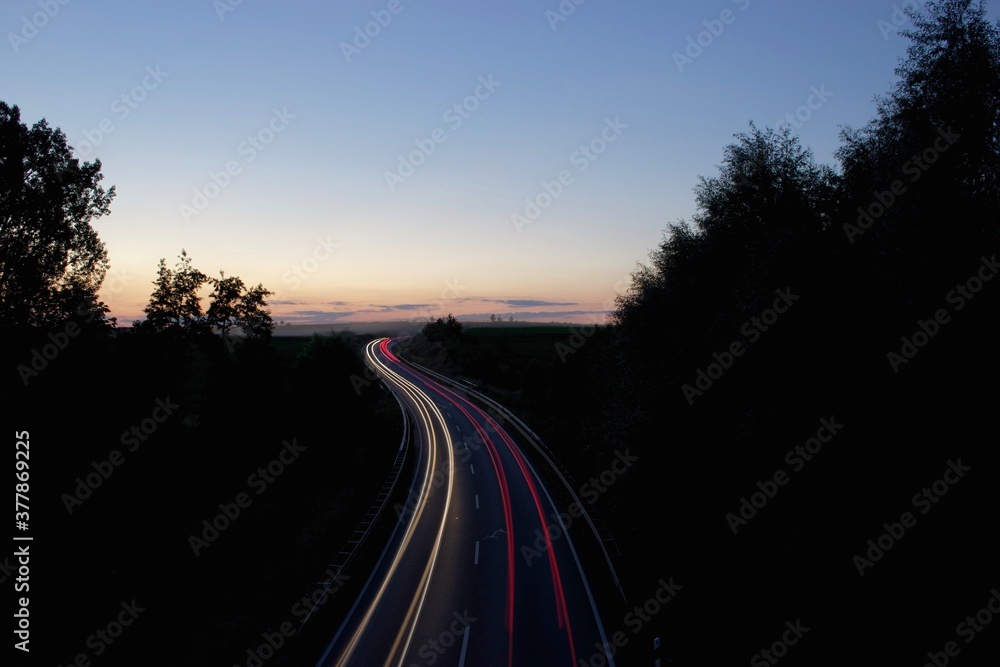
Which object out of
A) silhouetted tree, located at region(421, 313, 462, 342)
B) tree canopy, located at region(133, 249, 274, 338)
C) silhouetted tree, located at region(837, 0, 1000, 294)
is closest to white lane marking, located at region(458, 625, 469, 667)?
silhouetted tree, located at region(837, 0, 1000, 294)

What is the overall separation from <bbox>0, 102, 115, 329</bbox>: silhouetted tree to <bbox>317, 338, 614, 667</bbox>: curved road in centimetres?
1385

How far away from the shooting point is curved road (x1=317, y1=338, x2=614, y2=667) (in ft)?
47.8

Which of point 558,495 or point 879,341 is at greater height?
point 879,341

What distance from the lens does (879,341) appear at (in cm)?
1111

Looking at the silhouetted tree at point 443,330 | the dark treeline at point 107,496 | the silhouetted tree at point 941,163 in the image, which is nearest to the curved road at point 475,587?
the dark treeline at point 107,496

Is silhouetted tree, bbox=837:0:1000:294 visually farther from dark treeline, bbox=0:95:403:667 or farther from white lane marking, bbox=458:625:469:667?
dark treeline, bbox=0:95:403:667

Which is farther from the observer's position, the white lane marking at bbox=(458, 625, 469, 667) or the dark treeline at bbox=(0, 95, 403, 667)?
the dark treeline at bbox=(0, 95, 403, 667)

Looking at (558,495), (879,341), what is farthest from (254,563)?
(879,341)

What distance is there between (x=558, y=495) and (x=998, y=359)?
22.3 metres

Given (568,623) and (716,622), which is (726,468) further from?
(568,623)

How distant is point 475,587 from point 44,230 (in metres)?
19.8

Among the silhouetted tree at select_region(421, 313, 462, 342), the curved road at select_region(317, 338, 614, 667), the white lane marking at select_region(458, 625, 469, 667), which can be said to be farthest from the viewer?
the silhouetted tree at select_region(421, 313, 462, 342)

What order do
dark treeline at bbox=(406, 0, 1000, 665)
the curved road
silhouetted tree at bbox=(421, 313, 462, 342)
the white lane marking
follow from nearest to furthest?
dark treeline at bbox=(406, 0, 1000, 665)
the white lane marking
the curved road
silhouetted tree at bbox=(421, 313, 462, 342)

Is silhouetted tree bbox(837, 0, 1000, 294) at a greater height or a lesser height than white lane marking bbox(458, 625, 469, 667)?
greater
